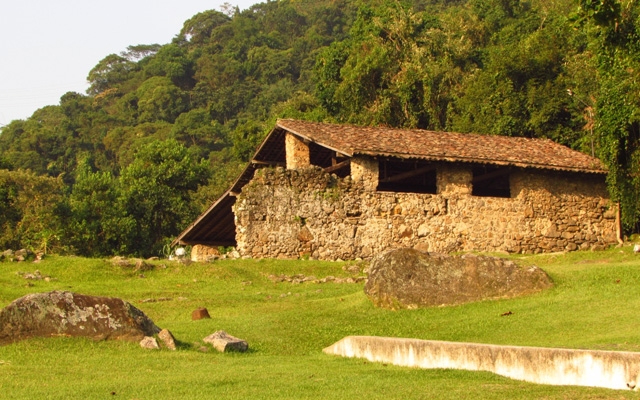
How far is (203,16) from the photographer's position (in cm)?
14338

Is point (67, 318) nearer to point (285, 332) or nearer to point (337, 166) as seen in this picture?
point (285, 332)

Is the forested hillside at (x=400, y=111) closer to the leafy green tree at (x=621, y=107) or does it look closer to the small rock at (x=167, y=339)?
the leafy green tree at (x=621, y=107)

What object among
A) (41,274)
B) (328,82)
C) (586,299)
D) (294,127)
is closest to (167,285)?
(41,274)

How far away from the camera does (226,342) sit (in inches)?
603

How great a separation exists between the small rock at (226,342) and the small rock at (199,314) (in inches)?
126

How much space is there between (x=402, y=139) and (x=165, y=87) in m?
80.8

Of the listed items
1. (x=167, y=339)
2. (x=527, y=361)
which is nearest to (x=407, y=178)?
(x=167, y=339)

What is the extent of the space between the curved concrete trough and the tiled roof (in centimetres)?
1612

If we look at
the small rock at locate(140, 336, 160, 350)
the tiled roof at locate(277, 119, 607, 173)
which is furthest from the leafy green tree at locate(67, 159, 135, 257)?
the small rock at locate(140, 336, 160, 350)

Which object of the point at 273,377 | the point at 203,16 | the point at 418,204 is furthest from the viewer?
the point at 203,16

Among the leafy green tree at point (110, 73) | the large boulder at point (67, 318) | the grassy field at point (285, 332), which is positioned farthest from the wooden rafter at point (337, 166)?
the leafy green tree at point (110, 73)

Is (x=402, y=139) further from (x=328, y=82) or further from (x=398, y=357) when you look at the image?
(x=328, y=82)

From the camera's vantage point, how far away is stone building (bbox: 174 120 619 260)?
29.0m

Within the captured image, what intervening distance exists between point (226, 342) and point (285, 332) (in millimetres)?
2016
